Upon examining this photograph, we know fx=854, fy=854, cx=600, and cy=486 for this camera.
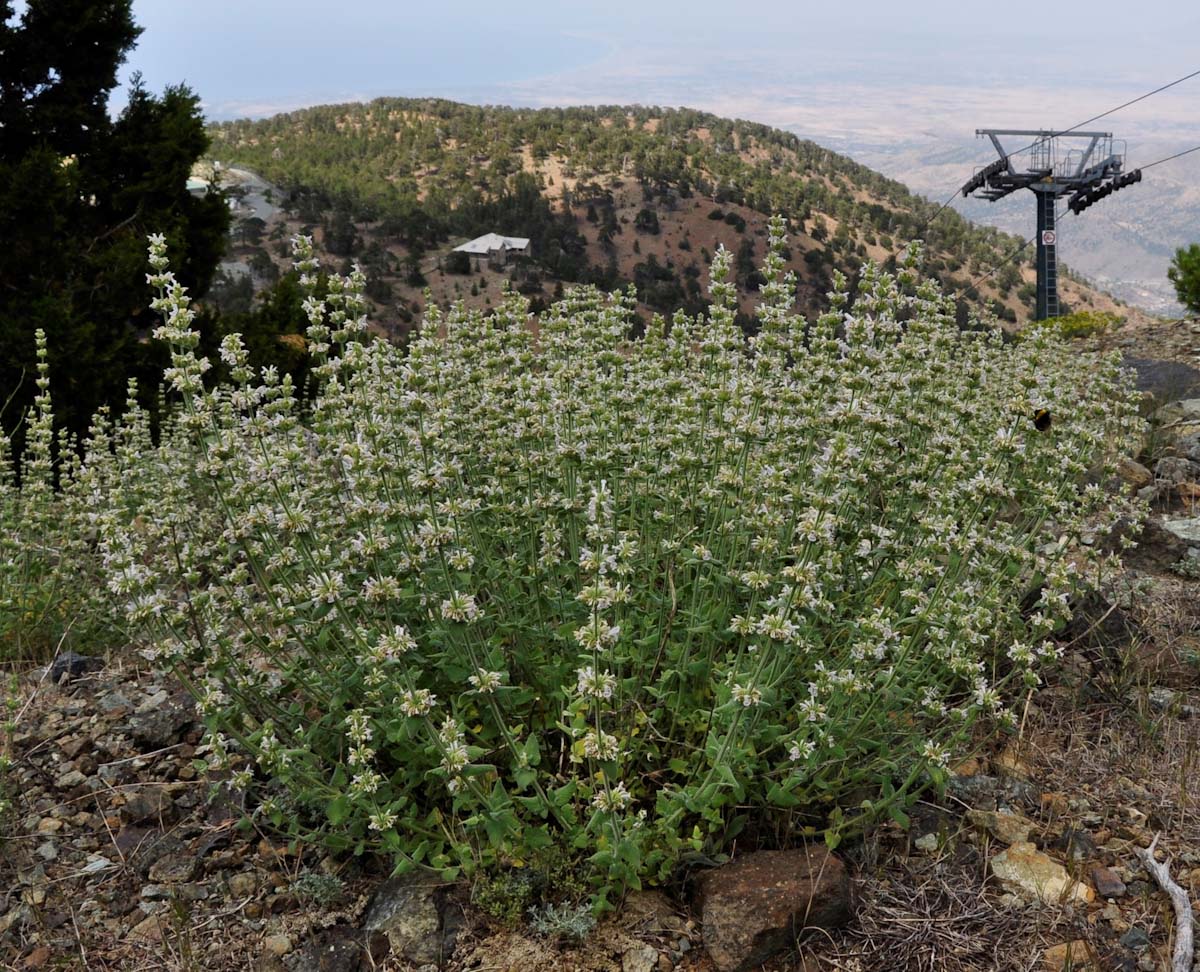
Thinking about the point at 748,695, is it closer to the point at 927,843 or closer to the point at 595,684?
the point at 595,684

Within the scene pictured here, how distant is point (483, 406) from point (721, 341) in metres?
1.34

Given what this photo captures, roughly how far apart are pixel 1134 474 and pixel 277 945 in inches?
321

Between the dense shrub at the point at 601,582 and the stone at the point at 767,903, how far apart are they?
0.51ft

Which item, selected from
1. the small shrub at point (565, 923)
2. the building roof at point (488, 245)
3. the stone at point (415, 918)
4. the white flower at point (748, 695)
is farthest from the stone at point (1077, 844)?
the building roof at point (488, 245)

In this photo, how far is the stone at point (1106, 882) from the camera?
3.61m

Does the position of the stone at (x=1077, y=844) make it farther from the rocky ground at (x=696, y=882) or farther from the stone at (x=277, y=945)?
the stone at (x=277, y=945)

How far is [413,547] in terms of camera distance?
136 inches

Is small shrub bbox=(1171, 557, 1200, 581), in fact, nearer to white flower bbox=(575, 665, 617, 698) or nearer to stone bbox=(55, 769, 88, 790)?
white flower bbox=(575, 665, 617, 698)

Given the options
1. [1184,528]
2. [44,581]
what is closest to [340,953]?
[44,581]

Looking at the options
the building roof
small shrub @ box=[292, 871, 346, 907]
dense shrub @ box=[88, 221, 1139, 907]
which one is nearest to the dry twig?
dense shrub @ box=[88, 221, 1139, 907]

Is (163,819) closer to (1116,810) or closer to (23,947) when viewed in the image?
(23,947)

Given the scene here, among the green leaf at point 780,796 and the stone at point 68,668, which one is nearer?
the green leaf at point 780,796

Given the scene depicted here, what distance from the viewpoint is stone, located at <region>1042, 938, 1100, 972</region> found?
3.21 meters

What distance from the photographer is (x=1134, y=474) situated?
8.12 metres
